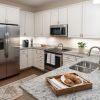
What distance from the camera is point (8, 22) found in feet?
12.2

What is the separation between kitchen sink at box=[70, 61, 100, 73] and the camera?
6.76ft

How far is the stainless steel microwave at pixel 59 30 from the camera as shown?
3.77 metres

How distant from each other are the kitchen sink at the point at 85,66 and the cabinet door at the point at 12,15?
2811 mm

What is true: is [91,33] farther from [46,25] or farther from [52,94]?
[52,94]

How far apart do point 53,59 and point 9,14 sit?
215 centimetres

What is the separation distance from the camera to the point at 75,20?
3535 mm

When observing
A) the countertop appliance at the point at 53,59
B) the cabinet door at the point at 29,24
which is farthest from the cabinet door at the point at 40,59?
the cabinet door at the point at 29,24

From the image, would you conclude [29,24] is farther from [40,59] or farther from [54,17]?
[40,59]

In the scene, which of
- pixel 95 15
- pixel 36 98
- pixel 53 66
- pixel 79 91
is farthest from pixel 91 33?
pixel 36 98

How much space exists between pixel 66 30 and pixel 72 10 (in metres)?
0.67

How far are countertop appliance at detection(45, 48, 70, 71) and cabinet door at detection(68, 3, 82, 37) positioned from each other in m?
0.75

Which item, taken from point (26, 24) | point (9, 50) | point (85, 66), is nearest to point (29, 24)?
point (26, 24)

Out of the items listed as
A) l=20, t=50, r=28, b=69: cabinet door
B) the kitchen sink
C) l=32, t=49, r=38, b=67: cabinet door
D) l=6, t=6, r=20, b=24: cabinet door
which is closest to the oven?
l=32, t=49, r=38, b=67: cabinet door

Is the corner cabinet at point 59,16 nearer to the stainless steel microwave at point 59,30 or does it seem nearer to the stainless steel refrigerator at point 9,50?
the stainless steel microwave at point 59,30
